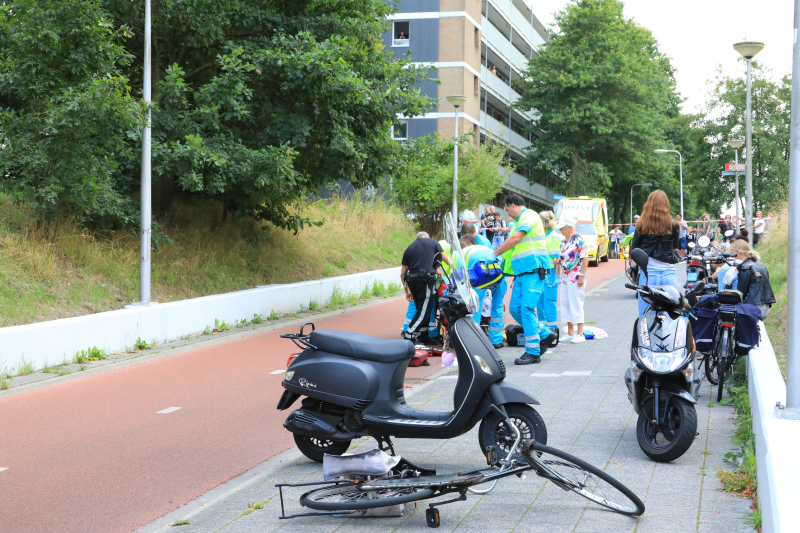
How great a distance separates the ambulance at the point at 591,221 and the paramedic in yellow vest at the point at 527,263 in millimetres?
21642

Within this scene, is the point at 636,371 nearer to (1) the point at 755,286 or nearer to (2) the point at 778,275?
(1) the point at 755,286

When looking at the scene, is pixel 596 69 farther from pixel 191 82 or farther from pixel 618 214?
pixel 191 82

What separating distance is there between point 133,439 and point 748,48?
2096 cm

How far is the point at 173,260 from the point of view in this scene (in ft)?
47.5

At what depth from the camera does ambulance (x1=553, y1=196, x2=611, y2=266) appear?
31.2 meters

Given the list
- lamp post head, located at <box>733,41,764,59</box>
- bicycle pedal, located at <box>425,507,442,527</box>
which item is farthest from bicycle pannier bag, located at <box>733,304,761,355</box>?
lamp post head, located at <box>733,41,764,59</box>

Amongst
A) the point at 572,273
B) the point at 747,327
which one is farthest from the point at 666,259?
the point at 572,273

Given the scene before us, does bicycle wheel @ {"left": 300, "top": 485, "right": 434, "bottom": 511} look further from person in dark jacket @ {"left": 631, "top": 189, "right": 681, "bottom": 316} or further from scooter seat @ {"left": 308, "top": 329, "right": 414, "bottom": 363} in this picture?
person in dark jacket @ {"left": 631, "top": 189, "right": 681, "bottom": 316}

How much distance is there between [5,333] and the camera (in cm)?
904

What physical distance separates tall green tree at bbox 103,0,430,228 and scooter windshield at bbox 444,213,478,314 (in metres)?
8.49

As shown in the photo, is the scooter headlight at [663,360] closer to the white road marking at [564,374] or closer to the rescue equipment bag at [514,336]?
the white road marking at [564,374]

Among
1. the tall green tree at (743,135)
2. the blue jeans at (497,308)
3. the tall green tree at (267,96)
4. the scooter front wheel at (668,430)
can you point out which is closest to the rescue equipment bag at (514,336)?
the blue jeans at (497,308)

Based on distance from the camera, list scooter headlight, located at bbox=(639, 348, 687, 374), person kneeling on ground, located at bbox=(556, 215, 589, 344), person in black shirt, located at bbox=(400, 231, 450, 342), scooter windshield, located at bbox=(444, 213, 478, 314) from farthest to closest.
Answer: person kneeling on ground, located at bbox=(556, 215, 589, 344) < person in black shirt, located at bbox=(400, 231, 450, 342) < scooter headlight, located at bbox=(639, 348, 687, 374) < scooter windshield, located at bbox=(444, 213, 478, 314)

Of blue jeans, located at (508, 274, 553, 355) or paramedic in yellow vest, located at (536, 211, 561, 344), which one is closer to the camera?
blue jeans, located at (508, 274, 553, 355)
